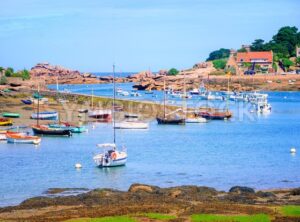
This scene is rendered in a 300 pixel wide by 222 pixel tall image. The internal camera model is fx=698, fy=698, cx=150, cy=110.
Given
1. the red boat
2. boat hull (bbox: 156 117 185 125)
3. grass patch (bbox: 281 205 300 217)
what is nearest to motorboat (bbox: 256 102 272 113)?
the red boat

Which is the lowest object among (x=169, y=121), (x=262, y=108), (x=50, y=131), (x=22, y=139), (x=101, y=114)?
(x=22, y=139)

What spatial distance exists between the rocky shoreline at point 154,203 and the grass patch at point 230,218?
0.55 m

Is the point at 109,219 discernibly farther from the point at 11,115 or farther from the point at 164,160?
the point at 11,115

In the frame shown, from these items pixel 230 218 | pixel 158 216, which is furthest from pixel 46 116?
pixel 230 218

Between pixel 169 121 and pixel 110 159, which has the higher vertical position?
pixel 169 121

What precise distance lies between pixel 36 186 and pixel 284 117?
79.7 metres

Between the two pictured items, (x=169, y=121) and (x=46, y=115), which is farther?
(x=169, y=121)

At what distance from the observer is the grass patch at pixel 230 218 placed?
29.7 metres

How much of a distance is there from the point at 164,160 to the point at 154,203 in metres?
28.8

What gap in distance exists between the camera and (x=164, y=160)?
63312 millimetres

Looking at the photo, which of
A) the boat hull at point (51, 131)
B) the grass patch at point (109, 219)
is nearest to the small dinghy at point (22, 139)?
the boat hull at point (51, 131)

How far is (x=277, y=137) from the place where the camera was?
87.1 m

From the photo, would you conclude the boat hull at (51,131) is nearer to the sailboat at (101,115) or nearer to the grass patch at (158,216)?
the sailboat at (101,115)

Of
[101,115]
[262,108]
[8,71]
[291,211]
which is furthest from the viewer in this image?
[8,71]
